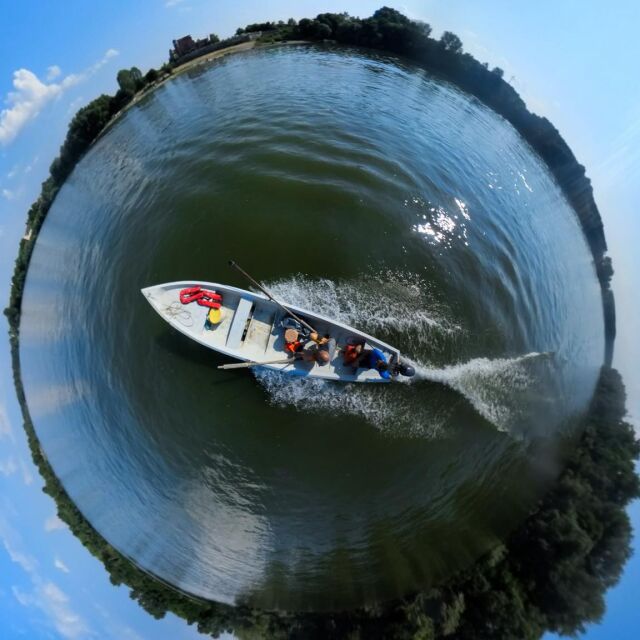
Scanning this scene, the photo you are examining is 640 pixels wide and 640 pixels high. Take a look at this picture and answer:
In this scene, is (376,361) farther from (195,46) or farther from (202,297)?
(195,46)

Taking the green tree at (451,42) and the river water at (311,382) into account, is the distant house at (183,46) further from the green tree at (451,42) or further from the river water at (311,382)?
the green tree at (451,42)

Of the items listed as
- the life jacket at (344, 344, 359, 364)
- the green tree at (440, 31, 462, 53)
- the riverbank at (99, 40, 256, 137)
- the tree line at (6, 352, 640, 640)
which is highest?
the green tree at (440, 31, 462, 53)

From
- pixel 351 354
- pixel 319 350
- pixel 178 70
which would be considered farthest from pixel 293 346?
pixel 178 70

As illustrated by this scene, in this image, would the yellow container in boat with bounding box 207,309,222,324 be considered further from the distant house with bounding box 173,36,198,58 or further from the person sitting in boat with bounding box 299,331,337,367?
the distant house with bounding box 173,36,198,58

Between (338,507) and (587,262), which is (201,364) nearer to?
(338,507)

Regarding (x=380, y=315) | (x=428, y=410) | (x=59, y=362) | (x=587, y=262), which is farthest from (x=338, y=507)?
(x=587, y=262)

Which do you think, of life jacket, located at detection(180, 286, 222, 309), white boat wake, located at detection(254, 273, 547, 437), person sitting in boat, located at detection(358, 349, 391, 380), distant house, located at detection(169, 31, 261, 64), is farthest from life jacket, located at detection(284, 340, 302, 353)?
distant house, located at detection(169, 31, 261, 64)
